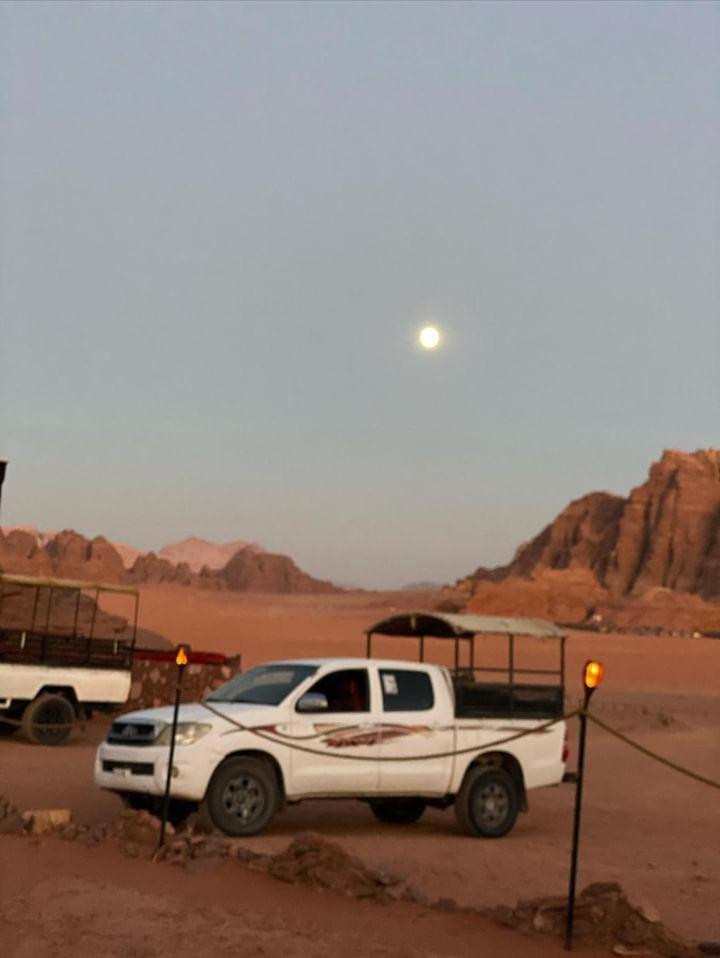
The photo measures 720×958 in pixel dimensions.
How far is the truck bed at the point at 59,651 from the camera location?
20125mm

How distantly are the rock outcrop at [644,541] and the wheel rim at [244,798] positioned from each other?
97.8m

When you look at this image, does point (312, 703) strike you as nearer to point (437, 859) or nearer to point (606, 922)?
point (437, 859)

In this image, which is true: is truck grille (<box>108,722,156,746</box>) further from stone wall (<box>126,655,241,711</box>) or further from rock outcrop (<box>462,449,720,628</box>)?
rock outcrop (<box>462,449,720,628</box>)

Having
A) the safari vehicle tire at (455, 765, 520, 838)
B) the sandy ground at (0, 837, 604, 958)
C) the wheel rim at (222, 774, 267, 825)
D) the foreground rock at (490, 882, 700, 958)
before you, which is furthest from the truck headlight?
the foreground rock at (490, 882, 700, 958)

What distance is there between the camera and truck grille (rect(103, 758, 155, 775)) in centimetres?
1195

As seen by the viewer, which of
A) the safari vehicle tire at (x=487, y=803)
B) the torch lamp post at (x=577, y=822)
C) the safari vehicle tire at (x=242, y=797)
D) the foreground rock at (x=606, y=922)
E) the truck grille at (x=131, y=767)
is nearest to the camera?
the foreground rock at (x=606, y=922)

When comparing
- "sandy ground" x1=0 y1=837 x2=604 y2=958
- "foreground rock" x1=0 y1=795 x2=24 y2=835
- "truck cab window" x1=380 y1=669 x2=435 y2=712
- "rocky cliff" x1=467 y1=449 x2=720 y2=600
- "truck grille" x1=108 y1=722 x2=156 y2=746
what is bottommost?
"sandy ground" x1=0 y1=837 x2=604 y2=958

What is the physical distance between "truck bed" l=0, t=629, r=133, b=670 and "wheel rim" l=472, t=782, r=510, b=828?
29.8ft

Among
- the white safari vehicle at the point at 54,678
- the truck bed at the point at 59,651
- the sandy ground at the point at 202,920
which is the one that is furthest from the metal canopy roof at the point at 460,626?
the truck bed at the point at 59,651

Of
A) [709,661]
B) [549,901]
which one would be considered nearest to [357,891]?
[549,901]

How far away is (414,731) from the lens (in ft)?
43.0

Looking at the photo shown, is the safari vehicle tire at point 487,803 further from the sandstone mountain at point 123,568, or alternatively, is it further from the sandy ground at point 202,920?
the sandstone mountain at point 123,568

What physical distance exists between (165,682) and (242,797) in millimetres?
13179

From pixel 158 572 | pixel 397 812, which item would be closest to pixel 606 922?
pixel 397 812
